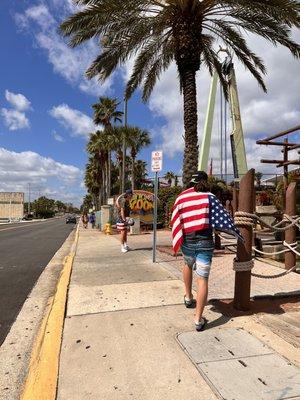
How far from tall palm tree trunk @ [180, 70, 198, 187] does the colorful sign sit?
1354 cm

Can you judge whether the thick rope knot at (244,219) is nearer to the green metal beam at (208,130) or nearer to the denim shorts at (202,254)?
the denim shorts at (202,254)

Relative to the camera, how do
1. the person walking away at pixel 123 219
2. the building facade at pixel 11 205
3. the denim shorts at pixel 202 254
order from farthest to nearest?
the building facade at pixel 11 205 → the person walking away at pixel 123 219 → the denim shorts at pixel 202 254

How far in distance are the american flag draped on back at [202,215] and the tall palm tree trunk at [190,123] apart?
6650mm

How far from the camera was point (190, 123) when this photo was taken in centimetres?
1206

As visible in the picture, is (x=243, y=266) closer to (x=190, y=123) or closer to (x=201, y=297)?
(x=201, y=297)

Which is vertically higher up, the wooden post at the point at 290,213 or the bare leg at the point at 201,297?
the wooden post at the point at 290,213

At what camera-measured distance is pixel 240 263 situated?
5539mm

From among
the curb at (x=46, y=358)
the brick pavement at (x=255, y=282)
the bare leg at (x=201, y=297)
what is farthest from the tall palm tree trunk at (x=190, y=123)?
the bare leg at (x=201, y=297)

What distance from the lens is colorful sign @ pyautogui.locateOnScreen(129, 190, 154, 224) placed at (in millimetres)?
25609

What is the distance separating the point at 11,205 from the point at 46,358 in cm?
12971

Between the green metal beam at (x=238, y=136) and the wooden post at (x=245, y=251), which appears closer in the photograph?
the wooden post at (x=245, y=251)

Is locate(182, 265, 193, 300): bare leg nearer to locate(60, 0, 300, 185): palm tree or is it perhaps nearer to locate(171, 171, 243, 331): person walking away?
locate(171, 171, 243, 331): person walking away

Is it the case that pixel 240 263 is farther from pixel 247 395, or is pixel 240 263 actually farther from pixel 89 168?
pixel 89 168

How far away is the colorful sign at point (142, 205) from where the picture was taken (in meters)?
25.6
